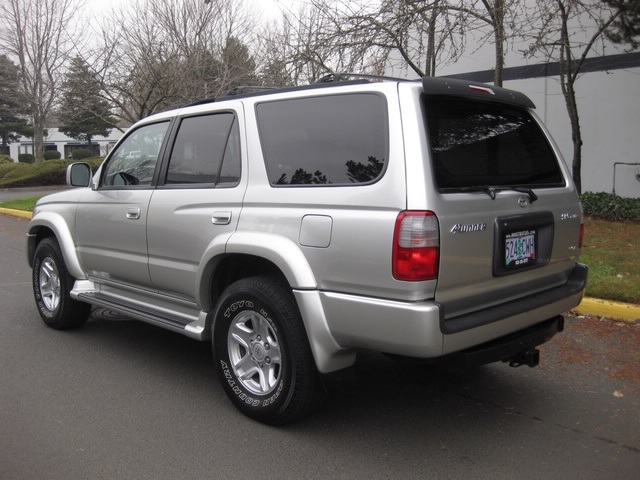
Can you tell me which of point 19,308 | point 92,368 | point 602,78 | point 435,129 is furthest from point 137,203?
point 602,78

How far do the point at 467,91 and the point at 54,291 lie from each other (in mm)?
4229

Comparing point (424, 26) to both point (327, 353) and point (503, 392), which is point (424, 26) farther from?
point (327, 353)

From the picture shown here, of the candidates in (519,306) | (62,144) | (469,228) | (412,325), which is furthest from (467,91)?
(62,144)

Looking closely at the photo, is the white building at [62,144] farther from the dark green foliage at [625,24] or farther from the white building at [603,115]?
the dark green foliage at [625,24]

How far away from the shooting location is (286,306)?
353cm

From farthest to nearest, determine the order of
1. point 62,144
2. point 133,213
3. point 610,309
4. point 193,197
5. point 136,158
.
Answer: point 62,144 < point 610,309 < point 136,158 < point 133,213 < point 193,197

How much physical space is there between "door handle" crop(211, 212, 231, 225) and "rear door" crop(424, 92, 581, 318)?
4.46 feet

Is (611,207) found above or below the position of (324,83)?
below

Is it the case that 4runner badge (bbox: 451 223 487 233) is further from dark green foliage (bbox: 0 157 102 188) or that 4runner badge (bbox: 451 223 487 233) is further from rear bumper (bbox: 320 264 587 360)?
dark green foliage (bbox: 0 157 102 188)

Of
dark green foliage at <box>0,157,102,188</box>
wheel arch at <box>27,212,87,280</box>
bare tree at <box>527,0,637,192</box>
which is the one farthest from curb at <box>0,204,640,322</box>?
dark green foliage at <box>0,157,102,188</box>

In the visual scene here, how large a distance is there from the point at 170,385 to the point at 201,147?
1.70 m

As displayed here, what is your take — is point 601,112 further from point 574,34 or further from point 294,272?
point 294,272

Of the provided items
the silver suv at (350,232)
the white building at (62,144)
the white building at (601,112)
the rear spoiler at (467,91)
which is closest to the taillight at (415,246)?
the silver suv at (350,232)

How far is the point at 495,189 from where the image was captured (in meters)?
3.45
